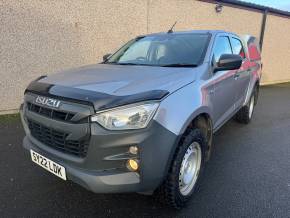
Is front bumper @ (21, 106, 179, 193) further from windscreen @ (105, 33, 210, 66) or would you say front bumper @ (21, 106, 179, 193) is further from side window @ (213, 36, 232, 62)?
side window @ (213, 36, 232, 62)

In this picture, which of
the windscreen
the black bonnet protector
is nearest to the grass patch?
the windscreen

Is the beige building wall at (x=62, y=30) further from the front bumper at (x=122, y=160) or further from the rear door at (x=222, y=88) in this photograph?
the front bumper at (x=122, y=160)

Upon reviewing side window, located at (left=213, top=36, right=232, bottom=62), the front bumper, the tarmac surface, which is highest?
side window, located at (left=213, top=36, right=232, bottom=62)

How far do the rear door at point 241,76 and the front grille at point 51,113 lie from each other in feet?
9.23

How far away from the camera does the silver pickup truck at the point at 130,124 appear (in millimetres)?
2070

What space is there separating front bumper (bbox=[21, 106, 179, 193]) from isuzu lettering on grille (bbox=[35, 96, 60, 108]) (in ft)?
1.40

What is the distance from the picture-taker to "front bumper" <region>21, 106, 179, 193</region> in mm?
2047

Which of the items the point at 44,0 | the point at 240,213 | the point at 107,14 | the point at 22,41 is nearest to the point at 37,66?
the point at 22,41

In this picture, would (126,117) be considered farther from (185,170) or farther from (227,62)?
(227,62)

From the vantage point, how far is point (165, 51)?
356 centimetres

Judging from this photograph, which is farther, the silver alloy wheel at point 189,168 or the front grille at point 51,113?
the silver alloy wheel at point 189,168

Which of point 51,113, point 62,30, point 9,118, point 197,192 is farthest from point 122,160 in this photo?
point 62,30

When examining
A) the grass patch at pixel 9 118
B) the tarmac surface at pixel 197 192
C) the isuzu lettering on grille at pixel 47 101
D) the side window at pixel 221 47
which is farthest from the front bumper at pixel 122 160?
the grass patch at pixel 9 118

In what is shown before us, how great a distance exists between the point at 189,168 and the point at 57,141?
1382mm
